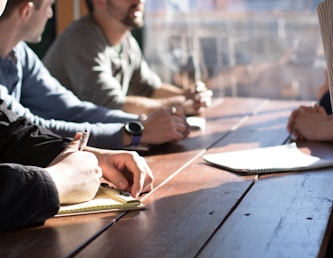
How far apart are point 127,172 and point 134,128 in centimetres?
51

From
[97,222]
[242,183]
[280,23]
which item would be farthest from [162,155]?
[280,23]

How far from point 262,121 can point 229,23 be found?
2.10 meters

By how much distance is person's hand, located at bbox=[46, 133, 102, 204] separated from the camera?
1.38 meters

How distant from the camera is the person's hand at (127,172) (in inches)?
60.6

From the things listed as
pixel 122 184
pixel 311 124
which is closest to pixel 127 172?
pixel 122 184

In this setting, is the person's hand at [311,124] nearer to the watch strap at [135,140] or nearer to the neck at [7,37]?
the watch strap at [135,140]

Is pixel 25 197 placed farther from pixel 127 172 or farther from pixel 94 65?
pixel 94 65

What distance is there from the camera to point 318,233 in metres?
1.22

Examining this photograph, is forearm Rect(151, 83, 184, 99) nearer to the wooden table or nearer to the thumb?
the wooden table

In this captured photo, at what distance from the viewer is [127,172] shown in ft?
5.25

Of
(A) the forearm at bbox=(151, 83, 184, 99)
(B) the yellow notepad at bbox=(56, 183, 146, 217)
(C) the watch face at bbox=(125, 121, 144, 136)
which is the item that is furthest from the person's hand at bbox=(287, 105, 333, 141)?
(A) the forearm at bbox=(151, 83, 184, 99)

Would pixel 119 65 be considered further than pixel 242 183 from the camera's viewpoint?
Yes

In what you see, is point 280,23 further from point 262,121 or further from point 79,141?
point 79,141

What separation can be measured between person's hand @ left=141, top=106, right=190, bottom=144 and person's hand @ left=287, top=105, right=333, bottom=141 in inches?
12.6
